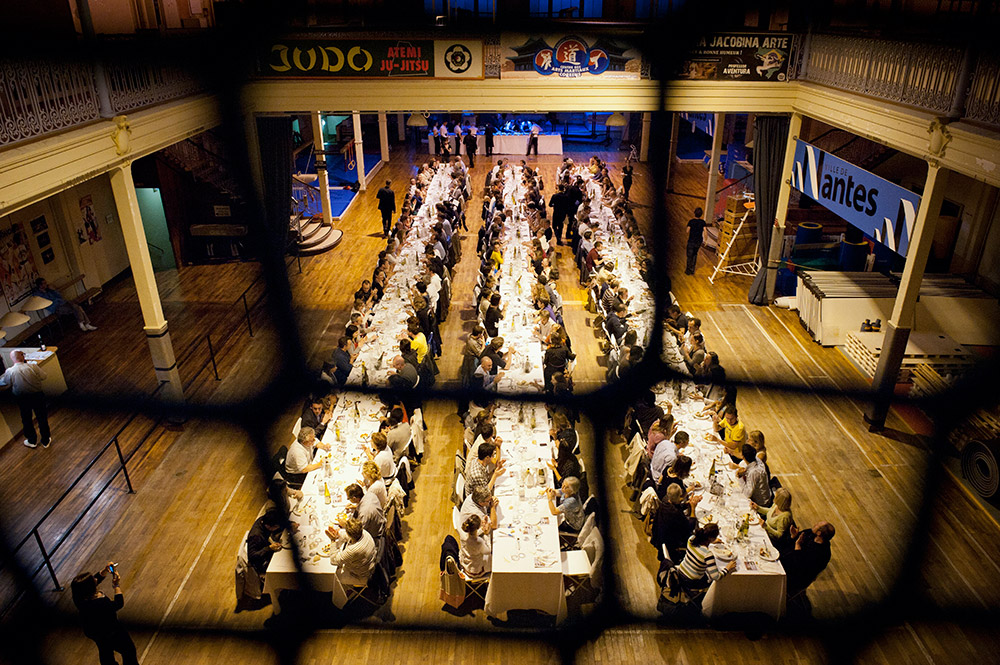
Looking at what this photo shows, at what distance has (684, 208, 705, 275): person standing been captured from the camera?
1108 cm

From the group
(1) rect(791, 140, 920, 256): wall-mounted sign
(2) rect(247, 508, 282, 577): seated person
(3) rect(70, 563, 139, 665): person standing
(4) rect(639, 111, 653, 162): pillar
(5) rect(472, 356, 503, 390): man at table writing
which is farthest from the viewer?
(4) rect(639, 111, 653, 162): pillar

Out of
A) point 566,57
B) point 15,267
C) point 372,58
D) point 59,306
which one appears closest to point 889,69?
point 566,57

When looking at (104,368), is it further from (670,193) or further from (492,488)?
(670,193)

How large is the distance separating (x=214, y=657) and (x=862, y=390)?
24.2 ft

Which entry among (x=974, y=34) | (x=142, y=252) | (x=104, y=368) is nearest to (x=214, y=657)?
(x=142, y=252)

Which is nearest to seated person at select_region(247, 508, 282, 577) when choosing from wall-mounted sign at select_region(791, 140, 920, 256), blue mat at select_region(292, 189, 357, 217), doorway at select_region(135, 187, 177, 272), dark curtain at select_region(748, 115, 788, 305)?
A: wall-mounted sign at select_region(791, 140, 920, 256)

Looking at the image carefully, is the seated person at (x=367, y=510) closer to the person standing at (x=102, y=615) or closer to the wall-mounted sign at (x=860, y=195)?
the person standing at (x=102, y=615)

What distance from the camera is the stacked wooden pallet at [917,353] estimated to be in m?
7.81

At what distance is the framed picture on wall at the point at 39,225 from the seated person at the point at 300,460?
6.51m

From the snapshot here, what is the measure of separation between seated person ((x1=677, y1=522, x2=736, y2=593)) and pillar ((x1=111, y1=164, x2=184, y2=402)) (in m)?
5.92

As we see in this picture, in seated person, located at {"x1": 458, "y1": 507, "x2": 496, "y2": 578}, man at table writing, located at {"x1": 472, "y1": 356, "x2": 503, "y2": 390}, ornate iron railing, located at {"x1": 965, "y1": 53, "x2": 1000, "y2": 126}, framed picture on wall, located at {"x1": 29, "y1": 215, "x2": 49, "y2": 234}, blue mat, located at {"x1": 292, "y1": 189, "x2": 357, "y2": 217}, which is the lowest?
blue mat, located at {"x1": 292, "y1": 189, "x2": 357, "y2": 217}

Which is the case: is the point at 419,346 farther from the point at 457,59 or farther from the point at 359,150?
the point at 359,150

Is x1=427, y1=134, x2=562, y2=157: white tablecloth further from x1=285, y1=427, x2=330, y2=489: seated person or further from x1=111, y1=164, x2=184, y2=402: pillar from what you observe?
x1=285, y1=427, x2=330, y2=489: seated person

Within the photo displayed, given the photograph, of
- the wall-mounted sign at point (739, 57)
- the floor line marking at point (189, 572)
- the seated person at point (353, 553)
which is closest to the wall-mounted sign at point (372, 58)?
the wall-mounted sign at point (739, 57)
